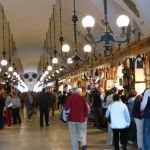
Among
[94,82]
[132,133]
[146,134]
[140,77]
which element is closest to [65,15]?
[94,82]

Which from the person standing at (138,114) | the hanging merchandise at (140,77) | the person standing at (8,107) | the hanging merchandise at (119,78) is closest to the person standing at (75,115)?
the person standing at (138,114)

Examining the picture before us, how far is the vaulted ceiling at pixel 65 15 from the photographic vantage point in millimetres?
16250

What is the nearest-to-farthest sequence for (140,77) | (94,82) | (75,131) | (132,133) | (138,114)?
(138,114) → (75,131) → (132,133) → (140,77) → (94,82)

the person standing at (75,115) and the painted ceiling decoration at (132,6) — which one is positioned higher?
the painted ceiling decoration at (132,6)

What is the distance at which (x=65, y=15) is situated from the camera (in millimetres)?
23641

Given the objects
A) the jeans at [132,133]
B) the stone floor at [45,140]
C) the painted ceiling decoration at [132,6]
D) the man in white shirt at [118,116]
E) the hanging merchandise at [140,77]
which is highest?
the painted ceiling decoration at [132,6]

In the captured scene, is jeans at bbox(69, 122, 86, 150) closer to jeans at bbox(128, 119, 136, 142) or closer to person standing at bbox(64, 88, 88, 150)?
person standing at bbox(64, 88, 88, 150)

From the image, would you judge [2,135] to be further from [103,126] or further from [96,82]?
[96,82]

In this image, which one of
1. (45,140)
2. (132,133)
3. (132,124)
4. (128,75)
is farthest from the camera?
(128,75)

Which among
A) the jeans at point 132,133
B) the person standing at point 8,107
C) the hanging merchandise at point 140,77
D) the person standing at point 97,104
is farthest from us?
the person standing at point 8,107

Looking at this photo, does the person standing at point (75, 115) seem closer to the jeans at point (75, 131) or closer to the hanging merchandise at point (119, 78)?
the jeans at point (75, 131)

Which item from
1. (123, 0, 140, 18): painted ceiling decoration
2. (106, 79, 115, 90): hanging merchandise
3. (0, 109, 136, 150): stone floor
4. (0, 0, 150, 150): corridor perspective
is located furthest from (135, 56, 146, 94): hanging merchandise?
(106, 79, 115, 90): hanging merchandise

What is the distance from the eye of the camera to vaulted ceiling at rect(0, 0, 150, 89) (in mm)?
16250

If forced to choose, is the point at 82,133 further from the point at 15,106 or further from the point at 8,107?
the point at 15,106
